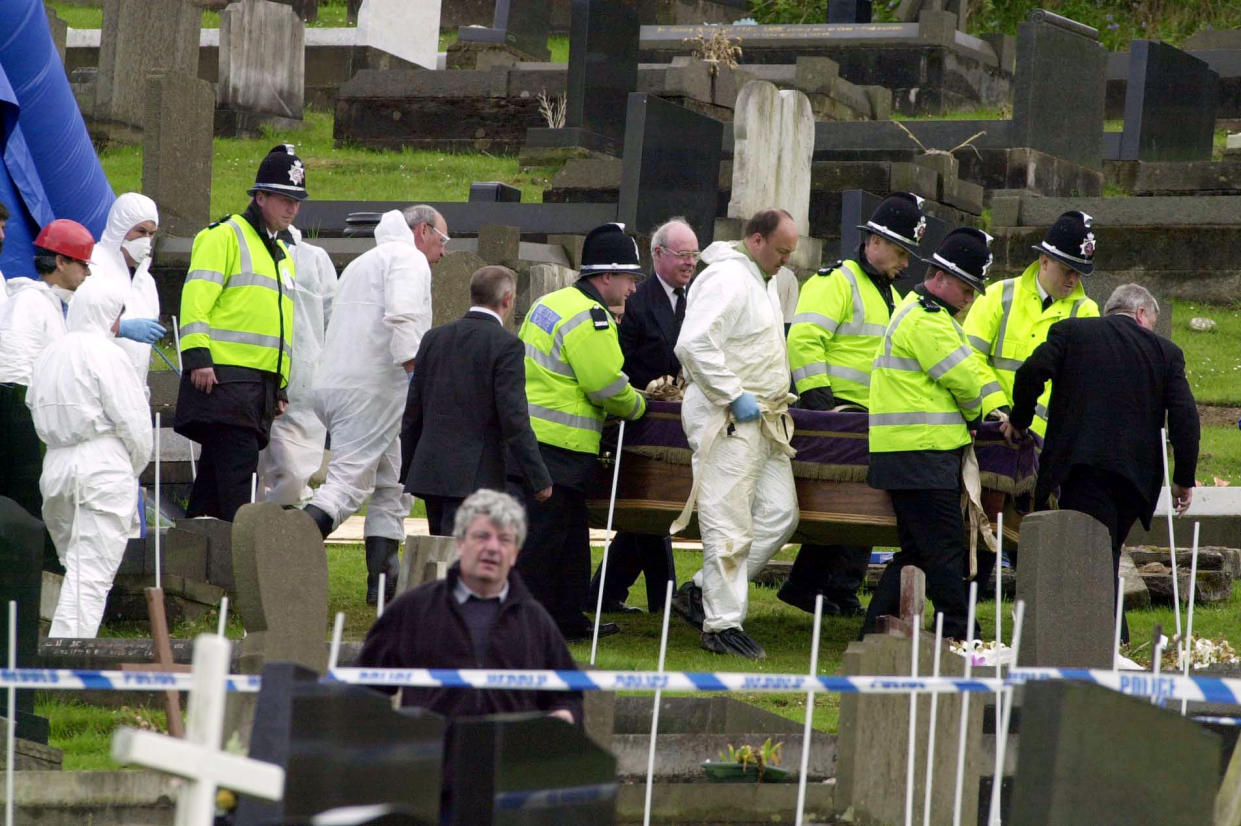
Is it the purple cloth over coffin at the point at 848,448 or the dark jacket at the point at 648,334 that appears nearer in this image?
the purple cloth over coffin at the point at 848,448

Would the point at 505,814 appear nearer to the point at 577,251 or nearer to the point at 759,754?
the point at 759,754

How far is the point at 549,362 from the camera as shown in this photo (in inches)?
372

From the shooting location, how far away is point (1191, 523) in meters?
11.8

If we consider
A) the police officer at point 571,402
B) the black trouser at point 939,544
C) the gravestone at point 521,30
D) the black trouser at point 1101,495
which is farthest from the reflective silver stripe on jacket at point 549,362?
the gravestone at point 521,30

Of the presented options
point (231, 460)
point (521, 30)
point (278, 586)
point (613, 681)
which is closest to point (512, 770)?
point (613, 681)

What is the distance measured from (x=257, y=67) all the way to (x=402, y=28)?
463cm

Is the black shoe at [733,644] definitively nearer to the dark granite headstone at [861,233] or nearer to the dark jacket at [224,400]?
the dark jacket at [224,400]

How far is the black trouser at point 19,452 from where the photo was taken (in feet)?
30.7

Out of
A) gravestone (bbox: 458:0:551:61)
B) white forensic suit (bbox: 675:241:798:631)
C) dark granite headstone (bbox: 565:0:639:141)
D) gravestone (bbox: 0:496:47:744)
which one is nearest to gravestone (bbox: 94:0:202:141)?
gravestone (bbox: 458:0:551:61)

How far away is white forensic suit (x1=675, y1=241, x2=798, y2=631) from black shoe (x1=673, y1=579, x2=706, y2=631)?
1.78 ft

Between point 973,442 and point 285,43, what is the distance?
56.8ft

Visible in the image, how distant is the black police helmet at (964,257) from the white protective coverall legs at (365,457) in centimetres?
274

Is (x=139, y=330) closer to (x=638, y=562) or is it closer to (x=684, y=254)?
(x=684, y=254)

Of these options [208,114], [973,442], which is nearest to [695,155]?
[208,114]
